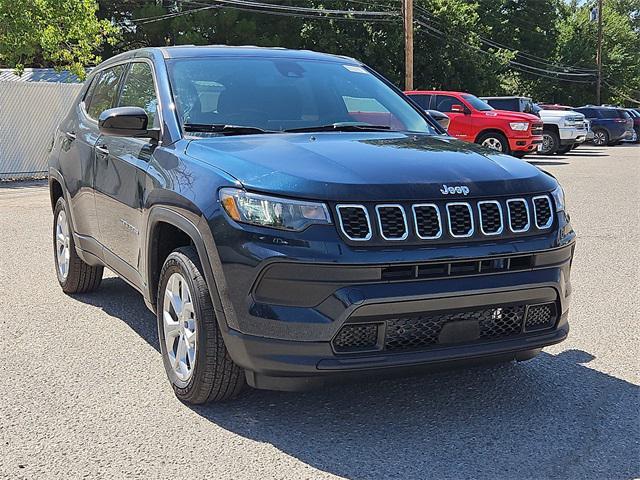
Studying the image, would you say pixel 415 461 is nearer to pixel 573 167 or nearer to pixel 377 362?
pixel 377 362

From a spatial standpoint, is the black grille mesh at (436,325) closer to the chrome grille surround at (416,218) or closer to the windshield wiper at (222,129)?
the chrome grille surround at (416,218)

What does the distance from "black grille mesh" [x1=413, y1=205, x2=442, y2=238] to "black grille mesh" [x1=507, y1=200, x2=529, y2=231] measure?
1.27 ft

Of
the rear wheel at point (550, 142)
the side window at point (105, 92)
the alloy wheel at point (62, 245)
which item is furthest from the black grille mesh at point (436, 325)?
the rear wheel at point (550, 142)

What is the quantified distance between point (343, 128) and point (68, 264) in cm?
269

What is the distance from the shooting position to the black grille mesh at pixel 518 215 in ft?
11.7

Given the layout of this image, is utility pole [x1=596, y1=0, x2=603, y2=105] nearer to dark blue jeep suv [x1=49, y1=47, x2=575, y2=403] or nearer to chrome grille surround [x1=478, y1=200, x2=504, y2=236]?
dark blue jeep suv [x1=49, y1=47, x2=575, y2=403]

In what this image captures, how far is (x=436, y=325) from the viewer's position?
3.47 m

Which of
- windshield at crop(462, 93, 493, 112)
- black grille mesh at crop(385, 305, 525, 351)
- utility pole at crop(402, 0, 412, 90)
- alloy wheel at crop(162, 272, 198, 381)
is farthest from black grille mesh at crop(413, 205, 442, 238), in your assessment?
utility pole at crop(402, 0, 412, 90)

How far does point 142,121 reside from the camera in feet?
14.2

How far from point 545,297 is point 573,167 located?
18.2 metres

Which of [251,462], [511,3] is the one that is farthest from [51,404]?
[511,3]

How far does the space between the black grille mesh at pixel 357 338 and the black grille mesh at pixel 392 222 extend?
389 mm

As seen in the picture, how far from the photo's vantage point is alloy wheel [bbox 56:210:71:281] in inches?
240

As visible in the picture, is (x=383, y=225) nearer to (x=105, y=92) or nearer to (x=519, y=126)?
(x=105, y=92)
